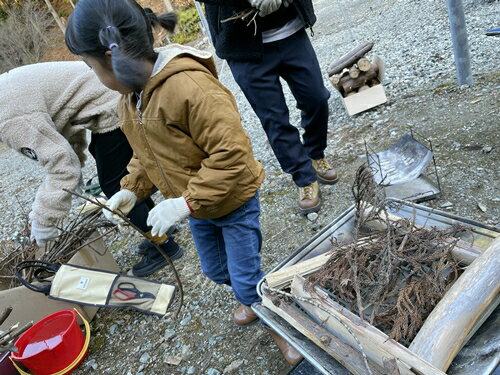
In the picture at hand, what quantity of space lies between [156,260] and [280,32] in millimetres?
2033

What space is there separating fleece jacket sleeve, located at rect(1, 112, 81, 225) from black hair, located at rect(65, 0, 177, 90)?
951 mm

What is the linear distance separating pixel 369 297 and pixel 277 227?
1637 millimetres

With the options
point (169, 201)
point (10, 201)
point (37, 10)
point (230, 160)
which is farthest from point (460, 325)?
point (37, 10)

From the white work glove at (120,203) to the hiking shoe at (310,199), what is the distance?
4.59 ft

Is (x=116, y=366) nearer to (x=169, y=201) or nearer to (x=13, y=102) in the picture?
(x=169, y=201)

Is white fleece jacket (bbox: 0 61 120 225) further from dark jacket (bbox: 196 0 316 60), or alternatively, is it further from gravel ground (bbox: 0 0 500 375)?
gravel ground (bbox: 0 0 500 375)

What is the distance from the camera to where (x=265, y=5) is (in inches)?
89.1

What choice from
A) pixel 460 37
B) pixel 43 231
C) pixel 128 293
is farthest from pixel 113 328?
pixel 460 37

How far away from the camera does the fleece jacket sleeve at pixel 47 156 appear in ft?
7.41

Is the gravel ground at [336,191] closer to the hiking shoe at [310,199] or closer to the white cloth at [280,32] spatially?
the hiking shoe at [310,199]

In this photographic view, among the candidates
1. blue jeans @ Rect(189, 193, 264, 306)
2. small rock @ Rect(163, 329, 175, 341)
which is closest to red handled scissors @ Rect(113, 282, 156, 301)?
small rock @ Rect(163, 329, 175, 341)

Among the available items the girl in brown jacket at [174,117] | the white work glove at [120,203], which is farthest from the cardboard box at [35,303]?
the girl in brown jacket at [174,117]

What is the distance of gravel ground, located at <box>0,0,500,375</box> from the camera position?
92.0 inches

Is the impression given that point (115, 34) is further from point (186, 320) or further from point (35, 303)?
point (35, 303)
